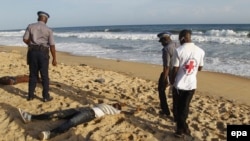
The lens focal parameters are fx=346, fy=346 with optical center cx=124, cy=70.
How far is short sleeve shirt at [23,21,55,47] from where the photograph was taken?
634 centimetres

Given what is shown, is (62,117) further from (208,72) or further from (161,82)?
(208,72)

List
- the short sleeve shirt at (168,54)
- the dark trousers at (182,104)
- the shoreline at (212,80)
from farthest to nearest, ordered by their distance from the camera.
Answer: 1. the shoreline at (212,80)
2. the short sleeve shirt at (168,54)
3. the dark trousers at (182,104)

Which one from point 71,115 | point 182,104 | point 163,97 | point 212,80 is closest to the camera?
point 182,104

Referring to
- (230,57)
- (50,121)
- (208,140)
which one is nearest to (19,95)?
(50,121)

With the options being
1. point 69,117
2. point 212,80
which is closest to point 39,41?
point 69,117

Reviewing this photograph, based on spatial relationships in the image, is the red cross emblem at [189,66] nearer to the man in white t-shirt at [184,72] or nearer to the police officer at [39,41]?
the man in white t-shirt at [184,72]

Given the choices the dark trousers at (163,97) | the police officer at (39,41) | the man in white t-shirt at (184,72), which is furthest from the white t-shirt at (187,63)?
the police officer at (39,41)

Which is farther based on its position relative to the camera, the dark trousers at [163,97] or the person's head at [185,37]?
the dark trousers at [163,97]

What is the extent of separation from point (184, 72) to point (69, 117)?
6.77 ft

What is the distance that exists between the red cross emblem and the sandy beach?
3.45ft

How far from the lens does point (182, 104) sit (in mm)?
4945

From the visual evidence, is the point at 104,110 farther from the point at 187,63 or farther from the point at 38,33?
the point at 38,33

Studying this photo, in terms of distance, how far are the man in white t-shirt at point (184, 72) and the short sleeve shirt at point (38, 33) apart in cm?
271

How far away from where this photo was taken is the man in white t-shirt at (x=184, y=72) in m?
4.68
